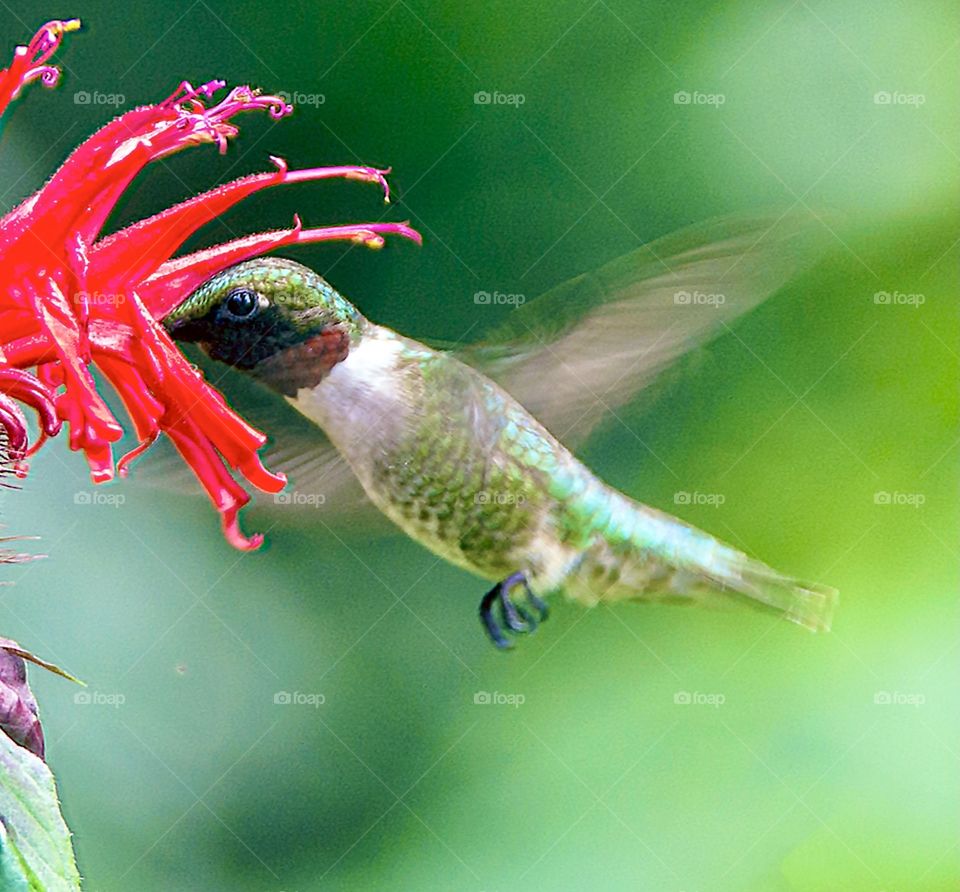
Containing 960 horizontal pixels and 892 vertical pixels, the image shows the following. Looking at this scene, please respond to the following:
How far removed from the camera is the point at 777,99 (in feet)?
5.00

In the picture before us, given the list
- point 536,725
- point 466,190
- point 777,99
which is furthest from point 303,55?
point 536,725

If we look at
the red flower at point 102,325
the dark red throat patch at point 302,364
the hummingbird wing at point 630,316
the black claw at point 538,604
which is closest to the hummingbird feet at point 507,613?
the black claw at point 538,604

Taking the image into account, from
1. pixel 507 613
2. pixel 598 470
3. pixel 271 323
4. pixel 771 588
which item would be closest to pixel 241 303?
pixel 271 323

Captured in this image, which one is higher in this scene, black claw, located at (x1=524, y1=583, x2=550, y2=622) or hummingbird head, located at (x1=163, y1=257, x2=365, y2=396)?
hummingbird head, located at (x1=163, y1=257, x2=365, y2=396)

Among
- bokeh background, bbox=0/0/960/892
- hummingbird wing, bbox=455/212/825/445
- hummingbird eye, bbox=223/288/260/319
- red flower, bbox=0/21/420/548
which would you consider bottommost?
bokeh background, bbox=0/0/960/892

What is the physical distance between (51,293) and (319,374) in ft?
1.00

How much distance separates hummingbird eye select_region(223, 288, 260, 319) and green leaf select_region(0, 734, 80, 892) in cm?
35

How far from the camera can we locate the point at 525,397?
1008mm

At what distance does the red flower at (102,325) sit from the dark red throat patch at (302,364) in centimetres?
18

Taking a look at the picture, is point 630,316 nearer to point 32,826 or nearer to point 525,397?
point 525,397

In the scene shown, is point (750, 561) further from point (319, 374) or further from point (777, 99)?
point (777, 99)

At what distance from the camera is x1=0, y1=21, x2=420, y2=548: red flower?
2.05 ft

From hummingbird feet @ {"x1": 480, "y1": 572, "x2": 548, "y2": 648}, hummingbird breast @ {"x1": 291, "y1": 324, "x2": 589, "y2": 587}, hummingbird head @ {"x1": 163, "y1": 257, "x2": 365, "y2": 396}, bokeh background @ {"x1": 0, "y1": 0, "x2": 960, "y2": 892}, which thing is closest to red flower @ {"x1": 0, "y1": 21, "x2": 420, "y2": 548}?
hummingbird head @ {"x1": 163, "y1": 257, "x2": 365, "y2": 396}

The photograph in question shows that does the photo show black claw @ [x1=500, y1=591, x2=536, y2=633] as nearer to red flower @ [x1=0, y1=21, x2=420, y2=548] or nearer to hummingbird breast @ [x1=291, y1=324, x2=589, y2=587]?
hummingbird breast @ [x1=291, y1=324, x2=589, y2=587]
